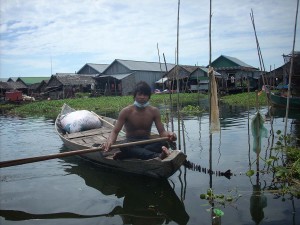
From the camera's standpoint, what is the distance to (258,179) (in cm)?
484

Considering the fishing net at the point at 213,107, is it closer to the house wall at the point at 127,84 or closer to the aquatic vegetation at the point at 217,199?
the aquatic vegetation at the point at 217,199

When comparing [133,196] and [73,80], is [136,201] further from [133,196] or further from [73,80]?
[73,80]

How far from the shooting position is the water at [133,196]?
374 cm

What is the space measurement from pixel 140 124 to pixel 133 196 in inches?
48.7

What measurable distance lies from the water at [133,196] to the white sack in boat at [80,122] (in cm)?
121

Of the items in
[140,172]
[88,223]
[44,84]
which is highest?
[44,84]

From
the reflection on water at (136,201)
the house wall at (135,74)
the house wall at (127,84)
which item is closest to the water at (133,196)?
the reflection on water at (136,201)

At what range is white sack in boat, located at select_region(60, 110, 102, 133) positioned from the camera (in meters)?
7.83

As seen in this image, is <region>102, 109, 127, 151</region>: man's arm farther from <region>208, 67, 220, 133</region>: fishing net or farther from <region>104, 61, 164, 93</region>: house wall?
<region>104, 61, 164, 93</region>: house wall

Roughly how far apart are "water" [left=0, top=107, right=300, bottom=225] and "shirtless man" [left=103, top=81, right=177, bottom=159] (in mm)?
596

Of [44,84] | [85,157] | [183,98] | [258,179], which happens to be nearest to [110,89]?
[44,84]

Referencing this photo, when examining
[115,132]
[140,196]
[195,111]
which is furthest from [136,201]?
[195,111]

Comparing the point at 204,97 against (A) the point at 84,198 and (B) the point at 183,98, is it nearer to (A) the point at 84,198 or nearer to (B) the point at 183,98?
(B) the point at 183,98

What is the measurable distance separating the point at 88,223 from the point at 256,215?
2.25 m
